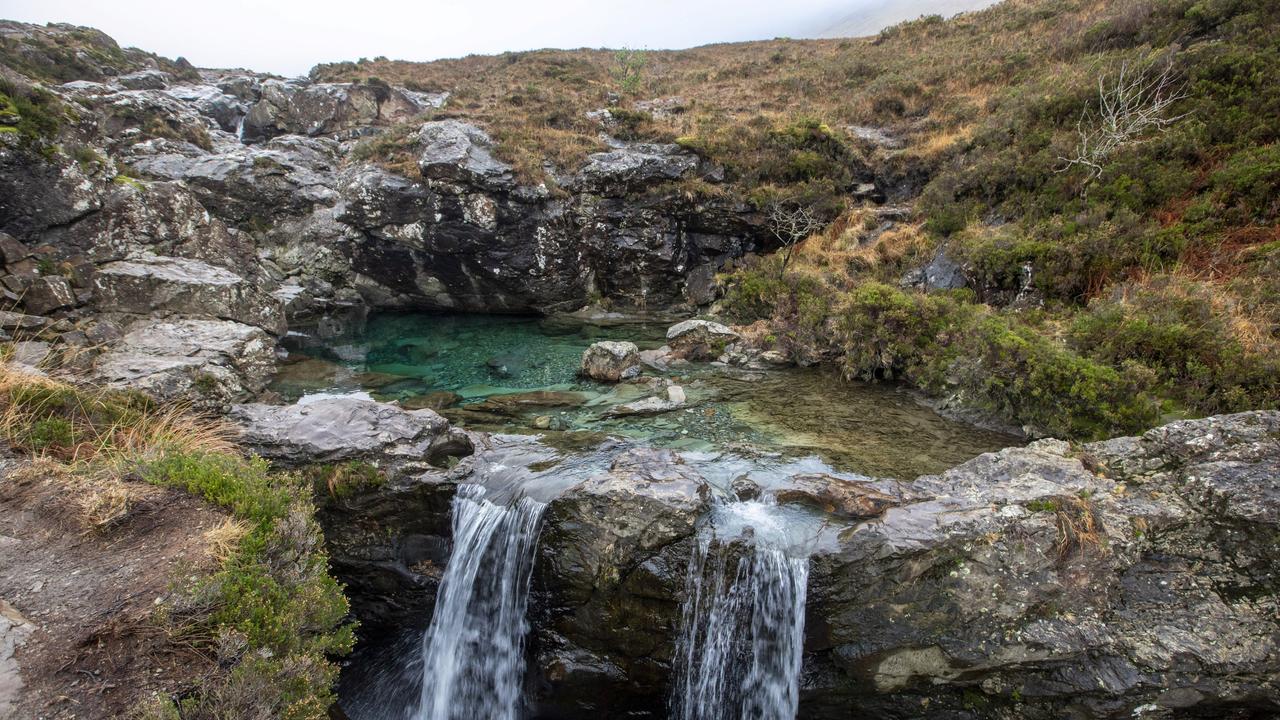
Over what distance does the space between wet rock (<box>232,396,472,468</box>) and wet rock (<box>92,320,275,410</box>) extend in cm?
88

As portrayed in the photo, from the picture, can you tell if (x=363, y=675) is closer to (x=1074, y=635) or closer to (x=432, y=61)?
(x=1074, y=635)

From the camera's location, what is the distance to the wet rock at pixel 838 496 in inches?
253

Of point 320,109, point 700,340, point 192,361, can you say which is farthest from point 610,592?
point 320,109

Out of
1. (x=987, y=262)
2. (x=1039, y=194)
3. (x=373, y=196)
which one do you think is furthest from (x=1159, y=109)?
(x=373, y=196)

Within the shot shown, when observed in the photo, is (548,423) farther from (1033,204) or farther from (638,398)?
(1033,204)

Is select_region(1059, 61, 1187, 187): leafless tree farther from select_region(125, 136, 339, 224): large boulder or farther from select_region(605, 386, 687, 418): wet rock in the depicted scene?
select_region(125, 136, 339, 224): large boulder

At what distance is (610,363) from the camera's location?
44.0 feet

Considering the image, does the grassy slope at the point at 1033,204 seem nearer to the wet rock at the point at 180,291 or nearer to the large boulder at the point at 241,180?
the large boulder at the point at 241,180

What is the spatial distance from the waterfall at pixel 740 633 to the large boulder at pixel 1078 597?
263 mm

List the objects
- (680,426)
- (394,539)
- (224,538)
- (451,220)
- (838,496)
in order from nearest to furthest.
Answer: (224,538) → (838,496) → (394,539) → (680,426) → (451,220)

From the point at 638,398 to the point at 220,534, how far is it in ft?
26.7

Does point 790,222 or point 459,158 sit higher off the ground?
point 459,158

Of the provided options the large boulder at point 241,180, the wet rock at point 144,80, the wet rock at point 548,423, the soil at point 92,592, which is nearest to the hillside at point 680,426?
the soil at point 92,592

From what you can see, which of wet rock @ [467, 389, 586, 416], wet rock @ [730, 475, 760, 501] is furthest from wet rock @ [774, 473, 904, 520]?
→ wet rock @ [467, 389, 586, 416]
